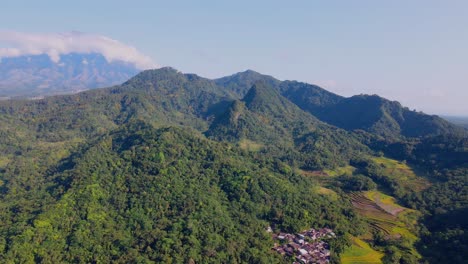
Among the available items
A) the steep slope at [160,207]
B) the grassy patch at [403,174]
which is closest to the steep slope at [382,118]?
the grassy patch at [403,174]

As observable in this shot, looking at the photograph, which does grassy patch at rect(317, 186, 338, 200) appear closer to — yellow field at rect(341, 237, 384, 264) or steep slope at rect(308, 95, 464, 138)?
yellow field at rect(341, 237, 384, 264)

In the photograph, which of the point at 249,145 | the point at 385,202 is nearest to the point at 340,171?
the point at 385,202

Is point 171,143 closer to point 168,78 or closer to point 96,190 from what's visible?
point 96,190

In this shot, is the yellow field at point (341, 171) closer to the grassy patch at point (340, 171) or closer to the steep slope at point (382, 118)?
the grassy patch at point (340, 171)

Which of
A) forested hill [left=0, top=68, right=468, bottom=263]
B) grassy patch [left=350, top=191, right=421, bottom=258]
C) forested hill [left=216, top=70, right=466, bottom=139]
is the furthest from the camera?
forested hill [left=216, top=70, right=466, bottom=139]

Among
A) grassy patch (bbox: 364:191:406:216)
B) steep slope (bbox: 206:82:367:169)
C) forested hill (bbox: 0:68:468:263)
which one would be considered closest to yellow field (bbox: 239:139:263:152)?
forested hill (bbox: 0:68:468:263)

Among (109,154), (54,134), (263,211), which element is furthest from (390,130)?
(54,134)
